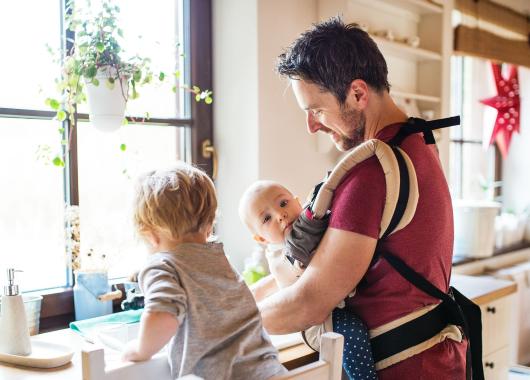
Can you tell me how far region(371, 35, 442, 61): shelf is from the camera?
2.56 metres

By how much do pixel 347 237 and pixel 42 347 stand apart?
31.8 inches

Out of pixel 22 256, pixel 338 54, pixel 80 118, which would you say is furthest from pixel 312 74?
pixel 22 256

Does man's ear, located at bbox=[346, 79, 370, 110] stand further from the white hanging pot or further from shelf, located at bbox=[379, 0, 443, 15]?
shelf, located at bbox=[379, 0, 443, 15]

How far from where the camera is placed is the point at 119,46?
5.53ft

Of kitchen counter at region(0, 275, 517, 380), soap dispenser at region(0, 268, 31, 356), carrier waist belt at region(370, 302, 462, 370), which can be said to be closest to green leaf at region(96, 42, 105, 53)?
soap dispenser at region(0, 268, 31, 356)

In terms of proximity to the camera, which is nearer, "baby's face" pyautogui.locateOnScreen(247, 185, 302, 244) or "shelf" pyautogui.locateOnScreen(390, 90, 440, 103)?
"baby's face" pyautogui.locateOnScreen(247, 185, 302, 244)

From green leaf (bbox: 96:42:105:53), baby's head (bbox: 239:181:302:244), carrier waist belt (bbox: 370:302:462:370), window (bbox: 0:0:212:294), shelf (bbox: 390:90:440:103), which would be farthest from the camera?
shelf (bbox: 390:90:440:103)

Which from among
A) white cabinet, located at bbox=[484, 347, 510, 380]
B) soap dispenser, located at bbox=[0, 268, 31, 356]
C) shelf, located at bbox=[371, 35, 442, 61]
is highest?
shelf, located at bbox=[371, 35, 442, 61]

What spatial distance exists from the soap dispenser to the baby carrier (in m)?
0.64

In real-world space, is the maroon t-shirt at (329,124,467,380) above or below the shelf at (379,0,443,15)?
below

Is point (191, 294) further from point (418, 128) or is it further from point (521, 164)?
point (521, 164)

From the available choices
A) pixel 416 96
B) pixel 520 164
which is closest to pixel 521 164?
pixel 520 164

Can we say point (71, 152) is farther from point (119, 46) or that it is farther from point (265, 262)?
point (265, 262)

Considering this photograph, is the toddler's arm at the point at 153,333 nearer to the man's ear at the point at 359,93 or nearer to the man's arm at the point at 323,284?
the man's arm at the point at 323,284
